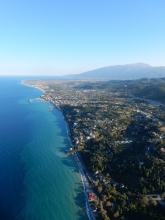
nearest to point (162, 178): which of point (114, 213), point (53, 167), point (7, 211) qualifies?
point (114, 213)

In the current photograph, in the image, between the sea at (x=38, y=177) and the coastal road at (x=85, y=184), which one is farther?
the sea at (x=38, y=177)

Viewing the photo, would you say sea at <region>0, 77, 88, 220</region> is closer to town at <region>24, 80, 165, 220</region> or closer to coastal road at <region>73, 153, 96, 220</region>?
coastal road at <region>73, 153, 96, 220</region>

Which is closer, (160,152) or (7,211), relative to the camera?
(7,211)

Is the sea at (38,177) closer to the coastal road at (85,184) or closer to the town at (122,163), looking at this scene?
the coastal road at (85,184)

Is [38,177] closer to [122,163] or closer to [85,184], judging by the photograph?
[85,184]

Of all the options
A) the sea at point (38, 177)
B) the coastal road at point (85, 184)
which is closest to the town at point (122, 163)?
the coastal road at point (85, 184)

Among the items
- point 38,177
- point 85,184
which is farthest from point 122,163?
point 38,177

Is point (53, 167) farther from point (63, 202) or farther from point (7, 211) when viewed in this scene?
point (7, 211)

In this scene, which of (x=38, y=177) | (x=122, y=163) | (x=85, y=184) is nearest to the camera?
(x=85, y=184)
